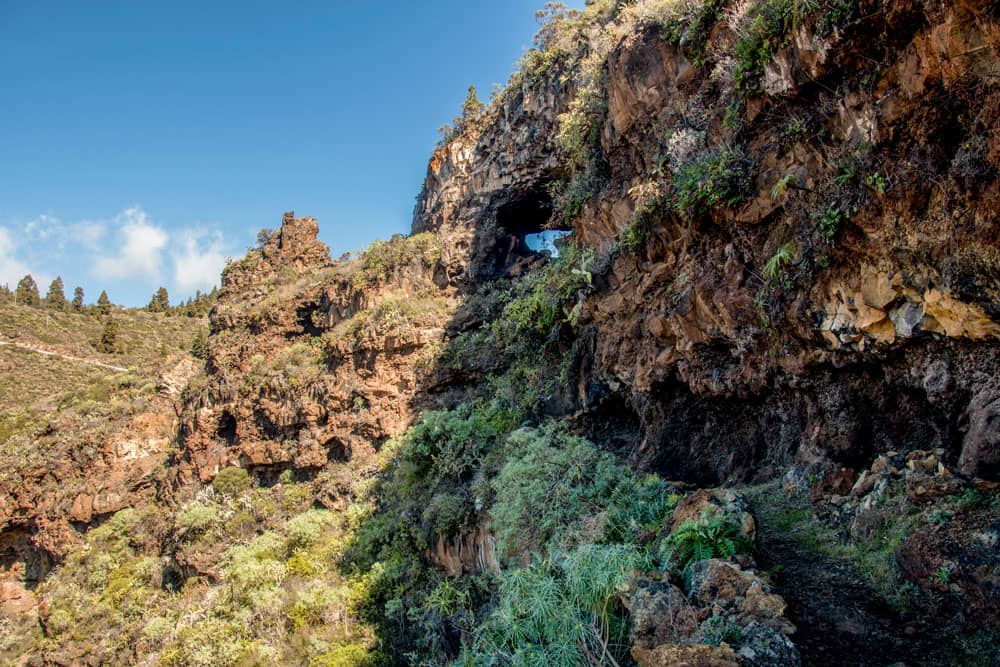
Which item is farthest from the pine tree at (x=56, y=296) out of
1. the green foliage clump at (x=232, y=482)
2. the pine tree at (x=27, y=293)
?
the green foliage clump at (x=232, y=482)

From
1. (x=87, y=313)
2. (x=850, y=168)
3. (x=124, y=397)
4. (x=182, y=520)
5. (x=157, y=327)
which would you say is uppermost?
(x=87, y=313)

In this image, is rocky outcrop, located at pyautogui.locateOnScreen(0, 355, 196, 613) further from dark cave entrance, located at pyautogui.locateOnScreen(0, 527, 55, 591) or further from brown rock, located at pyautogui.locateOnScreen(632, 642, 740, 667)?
brown rock, located at pyautogui.locateOnScreen(632, 642, 740, 667)

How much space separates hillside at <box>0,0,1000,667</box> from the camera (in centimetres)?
453

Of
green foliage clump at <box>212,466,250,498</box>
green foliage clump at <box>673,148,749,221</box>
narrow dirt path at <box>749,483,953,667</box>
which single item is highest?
green foliage clump at <box>673,148,749,221</box>

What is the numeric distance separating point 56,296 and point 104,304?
445 centimetres

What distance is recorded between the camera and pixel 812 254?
20.7 feet

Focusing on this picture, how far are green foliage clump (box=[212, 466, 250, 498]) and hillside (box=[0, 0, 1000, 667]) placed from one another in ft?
0.37

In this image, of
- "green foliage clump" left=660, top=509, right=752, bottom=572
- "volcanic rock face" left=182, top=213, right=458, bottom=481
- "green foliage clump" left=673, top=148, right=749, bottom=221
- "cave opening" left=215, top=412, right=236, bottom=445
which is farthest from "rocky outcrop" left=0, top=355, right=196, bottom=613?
"green foliage clump" left=660, top=509, right=752, bottom=572

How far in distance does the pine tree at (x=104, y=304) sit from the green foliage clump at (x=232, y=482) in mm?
47692

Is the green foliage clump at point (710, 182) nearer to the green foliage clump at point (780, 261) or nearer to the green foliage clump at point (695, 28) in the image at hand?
the green foliage clump at point (780, 261)

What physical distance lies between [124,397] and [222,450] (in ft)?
29.4

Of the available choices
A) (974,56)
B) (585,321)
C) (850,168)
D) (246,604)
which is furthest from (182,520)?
(974,56)

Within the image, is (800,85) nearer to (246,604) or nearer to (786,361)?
(786,361)

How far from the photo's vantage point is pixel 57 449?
24156 mm
